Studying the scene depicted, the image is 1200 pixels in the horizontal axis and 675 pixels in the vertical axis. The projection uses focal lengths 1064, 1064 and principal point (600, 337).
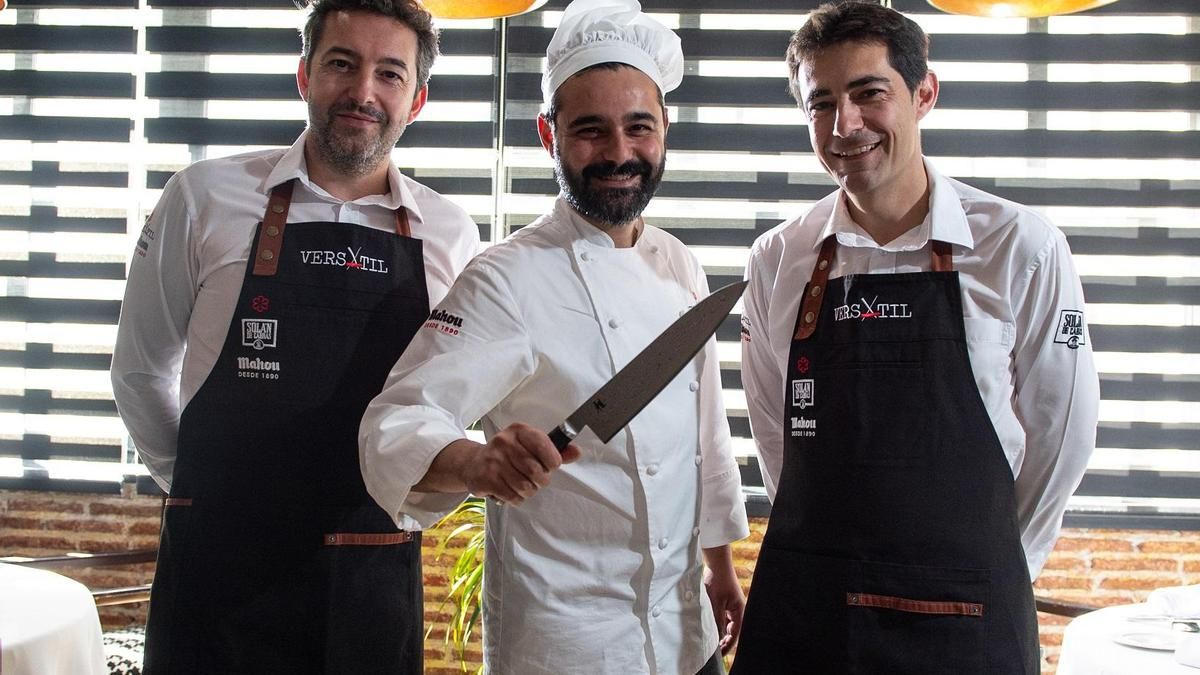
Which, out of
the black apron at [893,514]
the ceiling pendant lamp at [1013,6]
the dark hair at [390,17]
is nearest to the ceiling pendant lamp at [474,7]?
the dark hair at [390,17]

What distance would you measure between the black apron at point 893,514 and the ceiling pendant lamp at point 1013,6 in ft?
2.80

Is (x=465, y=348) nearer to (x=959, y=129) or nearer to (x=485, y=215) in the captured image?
(x=485, y=215)

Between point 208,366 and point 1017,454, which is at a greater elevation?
point 208,366

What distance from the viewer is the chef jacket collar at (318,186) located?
2.12m

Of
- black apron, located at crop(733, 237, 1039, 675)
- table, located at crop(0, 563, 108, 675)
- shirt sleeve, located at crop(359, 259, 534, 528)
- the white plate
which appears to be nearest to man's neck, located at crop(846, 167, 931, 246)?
black apron, located at crop(733, 237, 1039, 675)

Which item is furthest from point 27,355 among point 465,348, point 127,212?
point 465,348

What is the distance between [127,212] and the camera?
470 cm

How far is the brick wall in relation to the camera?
4289 mm

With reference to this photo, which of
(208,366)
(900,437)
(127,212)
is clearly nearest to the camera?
(900,437)

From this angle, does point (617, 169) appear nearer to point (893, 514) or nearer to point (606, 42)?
point (606, 42)

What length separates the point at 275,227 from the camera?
2.08 meters

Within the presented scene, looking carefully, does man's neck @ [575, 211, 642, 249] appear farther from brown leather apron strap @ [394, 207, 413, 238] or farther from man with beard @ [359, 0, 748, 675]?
brown leather apron strap @ [394, 207, 413, 238]

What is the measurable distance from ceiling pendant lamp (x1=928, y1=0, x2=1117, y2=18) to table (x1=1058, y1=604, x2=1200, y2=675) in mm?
1447

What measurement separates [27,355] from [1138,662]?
176 inches
